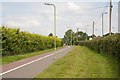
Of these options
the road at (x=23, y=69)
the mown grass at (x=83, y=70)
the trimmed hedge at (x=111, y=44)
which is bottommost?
the road at (x=23, y=69)

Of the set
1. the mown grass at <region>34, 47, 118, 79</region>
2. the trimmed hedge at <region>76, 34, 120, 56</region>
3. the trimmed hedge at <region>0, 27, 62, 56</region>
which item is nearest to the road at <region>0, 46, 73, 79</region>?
the mown grass at <region>34, 47, 118, 79</region>

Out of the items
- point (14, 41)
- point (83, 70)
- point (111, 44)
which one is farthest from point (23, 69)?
point (14, 41)

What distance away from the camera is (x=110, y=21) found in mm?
35375

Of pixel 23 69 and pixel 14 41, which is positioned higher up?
pixel 14 41

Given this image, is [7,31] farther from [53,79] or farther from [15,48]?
[53,79]

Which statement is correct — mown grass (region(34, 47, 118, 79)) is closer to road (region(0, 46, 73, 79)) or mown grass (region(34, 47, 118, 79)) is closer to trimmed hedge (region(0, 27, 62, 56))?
road (region(0, 46, 73, 79))

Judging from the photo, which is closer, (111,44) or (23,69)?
(23,69)

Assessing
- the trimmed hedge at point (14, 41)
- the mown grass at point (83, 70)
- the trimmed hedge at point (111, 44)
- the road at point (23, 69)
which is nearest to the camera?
the mown grass at point (83, 70)

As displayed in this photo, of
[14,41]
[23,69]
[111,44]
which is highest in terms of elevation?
[14,41]

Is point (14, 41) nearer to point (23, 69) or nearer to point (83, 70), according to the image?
point (23, 69)

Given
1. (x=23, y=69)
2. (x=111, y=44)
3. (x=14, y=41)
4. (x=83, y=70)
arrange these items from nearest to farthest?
(x=83, y=70), (x=23, y=69), (x=111, y=44), (x=14, y=41)

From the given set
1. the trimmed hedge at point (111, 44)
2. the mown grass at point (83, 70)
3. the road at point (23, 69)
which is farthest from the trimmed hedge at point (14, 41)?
the trimmed hedge at point (111, 44)

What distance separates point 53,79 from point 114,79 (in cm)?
253

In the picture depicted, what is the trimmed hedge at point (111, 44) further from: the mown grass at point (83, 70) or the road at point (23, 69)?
the road at point (23, 69)
